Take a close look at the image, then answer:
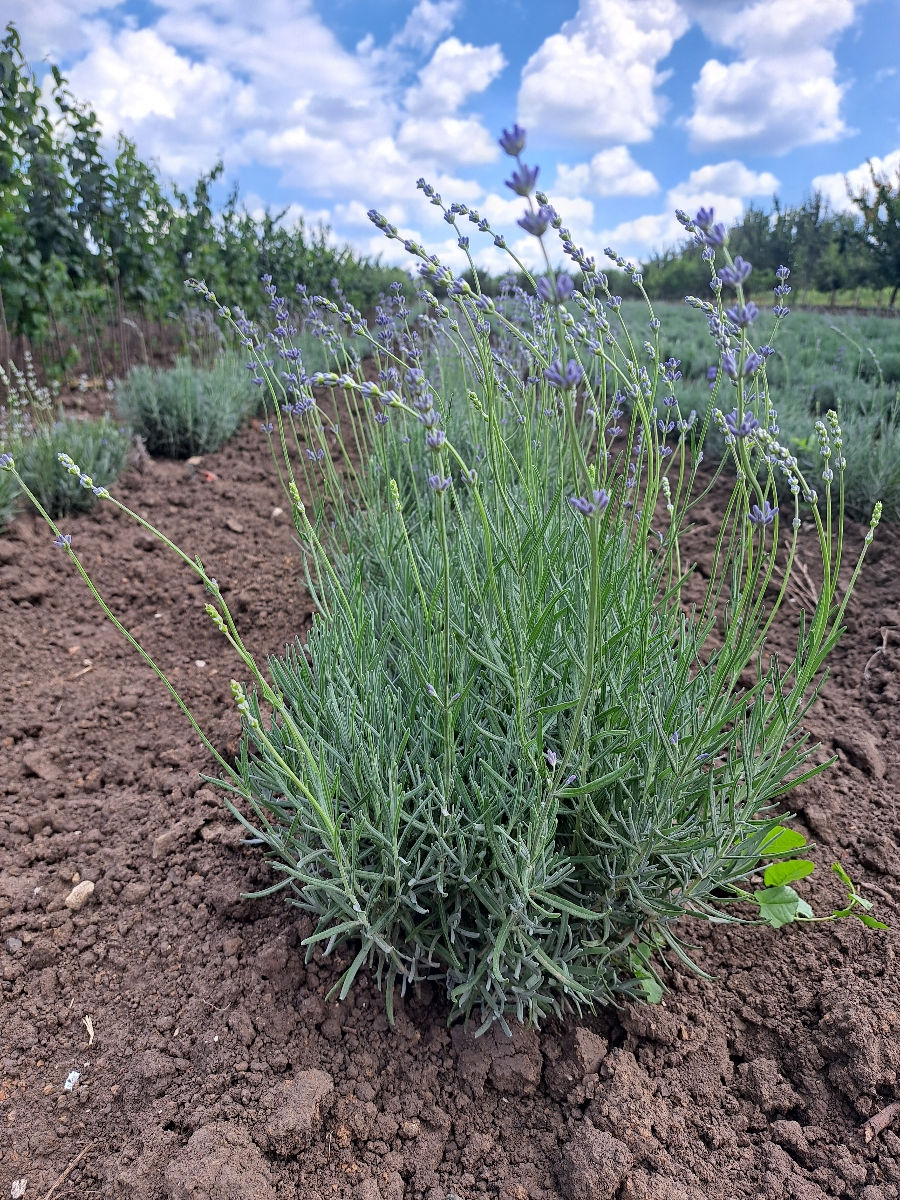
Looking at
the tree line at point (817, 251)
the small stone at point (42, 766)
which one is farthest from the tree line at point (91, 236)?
the tree line at point (817, 251)

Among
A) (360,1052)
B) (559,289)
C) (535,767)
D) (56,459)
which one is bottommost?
(360,1052)

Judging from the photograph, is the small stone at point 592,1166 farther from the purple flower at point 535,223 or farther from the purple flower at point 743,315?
the purple flower at point 535,223

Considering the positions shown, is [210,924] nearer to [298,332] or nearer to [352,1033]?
[352,1033]

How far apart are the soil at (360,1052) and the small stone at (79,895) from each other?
0.02 metres

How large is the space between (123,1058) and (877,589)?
375 cm

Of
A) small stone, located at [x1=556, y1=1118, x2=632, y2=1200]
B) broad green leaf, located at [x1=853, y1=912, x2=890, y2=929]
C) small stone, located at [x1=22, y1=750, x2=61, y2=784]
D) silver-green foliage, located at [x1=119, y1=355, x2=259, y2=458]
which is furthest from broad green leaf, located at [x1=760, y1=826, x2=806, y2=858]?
silver-green foliage, located at [x1=119, y1=355, x2=259, y2=458]

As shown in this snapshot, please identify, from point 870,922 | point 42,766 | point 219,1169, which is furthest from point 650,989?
point 42,766

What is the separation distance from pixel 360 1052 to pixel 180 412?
545 centimetres

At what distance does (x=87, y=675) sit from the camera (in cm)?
382

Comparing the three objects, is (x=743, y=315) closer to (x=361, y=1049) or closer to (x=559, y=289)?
(x=559, y=289)

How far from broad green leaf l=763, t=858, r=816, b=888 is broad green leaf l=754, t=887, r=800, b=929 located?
2cm

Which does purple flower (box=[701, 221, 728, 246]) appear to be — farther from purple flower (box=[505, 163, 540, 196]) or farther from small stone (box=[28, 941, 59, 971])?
small stone (box=[28, 941, 59, 971])

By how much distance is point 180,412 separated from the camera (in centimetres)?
634

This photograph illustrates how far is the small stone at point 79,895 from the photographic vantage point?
8.03ft
